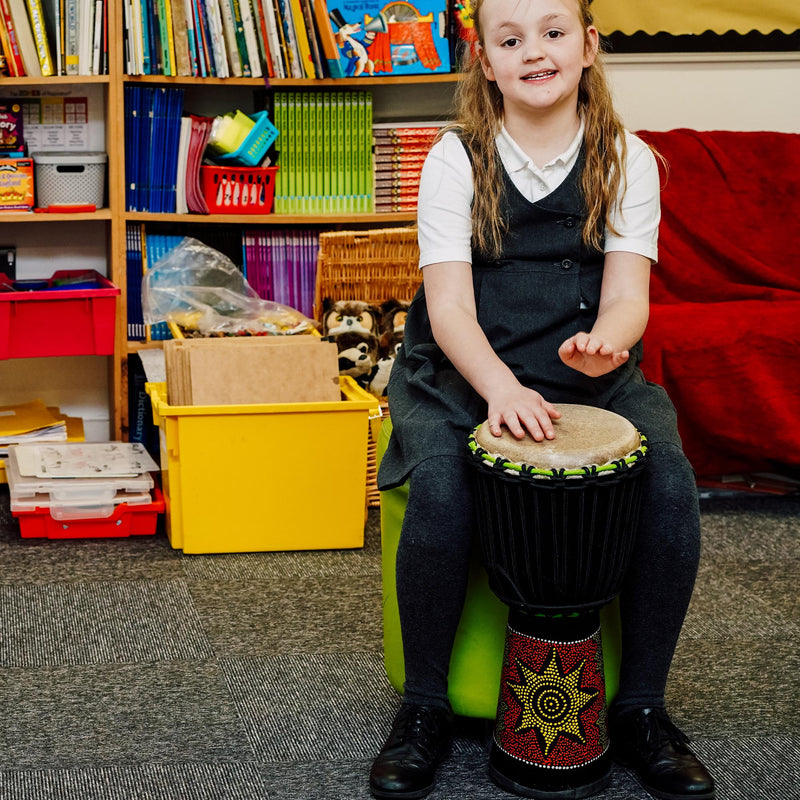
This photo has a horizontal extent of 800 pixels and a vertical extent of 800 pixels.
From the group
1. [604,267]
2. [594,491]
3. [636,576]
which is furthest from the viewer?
[604,267]

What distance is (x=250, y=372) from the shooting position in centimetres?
240

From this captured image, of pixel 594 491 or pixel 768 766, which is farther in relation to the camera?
pixel 768 766

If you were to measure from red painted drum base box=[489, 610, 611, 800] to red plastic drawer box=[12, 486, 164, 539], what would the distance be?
1.23 m

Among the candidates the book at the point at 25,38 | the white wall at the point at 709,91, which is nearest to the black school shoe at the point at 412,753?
the book at the point at 25,38

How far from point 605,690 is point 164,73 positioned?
197cm

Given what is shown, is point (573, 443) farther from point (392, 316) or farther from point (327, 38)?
point (327, 38)

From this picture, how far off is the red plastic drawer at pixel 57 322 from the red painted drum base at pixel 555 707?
1.48m

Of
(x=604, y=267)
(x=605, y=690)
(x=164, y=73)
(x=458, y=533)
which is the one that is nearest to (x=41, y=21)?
(x=164, y=73)

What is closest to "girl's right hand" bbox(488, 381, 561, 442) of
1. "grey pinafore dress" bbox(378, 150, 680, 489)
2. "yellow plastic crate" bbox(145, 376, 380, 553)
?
"grey pinafore dress" bbox(378, 150, 680, 489)

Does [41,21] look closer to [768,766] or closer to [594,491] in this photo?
[594,491]

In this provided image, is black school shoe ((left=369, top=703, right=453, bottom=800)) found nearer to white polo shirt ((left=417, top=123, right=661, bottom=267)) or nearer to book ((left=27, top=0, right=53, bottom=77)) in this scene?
white polo shirt ((left=417, top=123, right=661, bottom=267))

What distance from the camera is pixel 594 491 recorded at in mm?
1398

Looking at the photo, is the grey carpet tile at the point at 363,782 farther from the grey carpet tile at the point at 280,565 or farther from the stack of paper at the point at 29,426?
the stack of paper at the point at 29,426

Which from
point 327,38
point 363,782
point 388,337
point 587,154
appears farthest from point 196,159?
point 363,782
